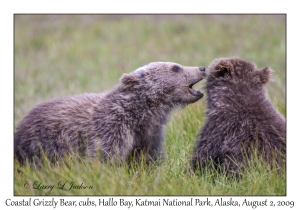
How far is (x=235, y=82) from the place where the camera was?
6.79 metres

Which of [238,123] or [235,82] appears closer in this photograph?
[238,123]

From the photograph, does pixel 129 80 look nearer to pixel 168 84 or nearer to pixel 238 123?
pixel 168 84

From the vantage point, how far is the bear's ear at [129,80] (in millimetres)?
7405

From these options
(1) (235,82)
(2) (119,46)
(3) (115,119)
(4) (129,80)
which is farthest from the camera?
(2) (119,46)

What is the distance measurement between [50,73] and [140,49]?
3354 millimetres

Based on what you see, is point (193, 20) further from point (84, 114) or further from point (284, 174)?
point (284, 174)

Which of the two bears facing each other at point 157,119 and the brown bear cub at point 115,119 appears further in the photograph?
the brown bear cub at point 115,119

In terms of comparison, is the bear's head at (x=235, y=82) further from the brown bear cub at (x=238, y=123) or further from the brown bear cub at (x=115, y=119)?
the brown bear cub at (x=115, y=119)

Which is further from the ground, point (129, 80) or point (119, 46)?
point (119, 46)

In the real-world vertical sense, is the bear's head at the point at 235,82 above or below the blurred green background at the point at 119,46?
below

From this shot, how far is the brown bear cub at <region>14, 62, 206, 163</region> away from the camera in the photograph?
695cm

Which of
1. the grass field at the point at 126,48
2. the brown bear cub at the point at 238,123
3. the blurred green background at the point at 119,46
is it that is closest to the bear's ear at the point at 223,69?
the brown bear cub at the point at 238,123

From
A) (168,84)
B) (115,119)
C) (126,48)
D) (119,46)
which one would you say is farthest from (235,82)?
(119,46)

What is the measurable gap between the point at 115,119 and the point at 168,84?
94 centimetres
